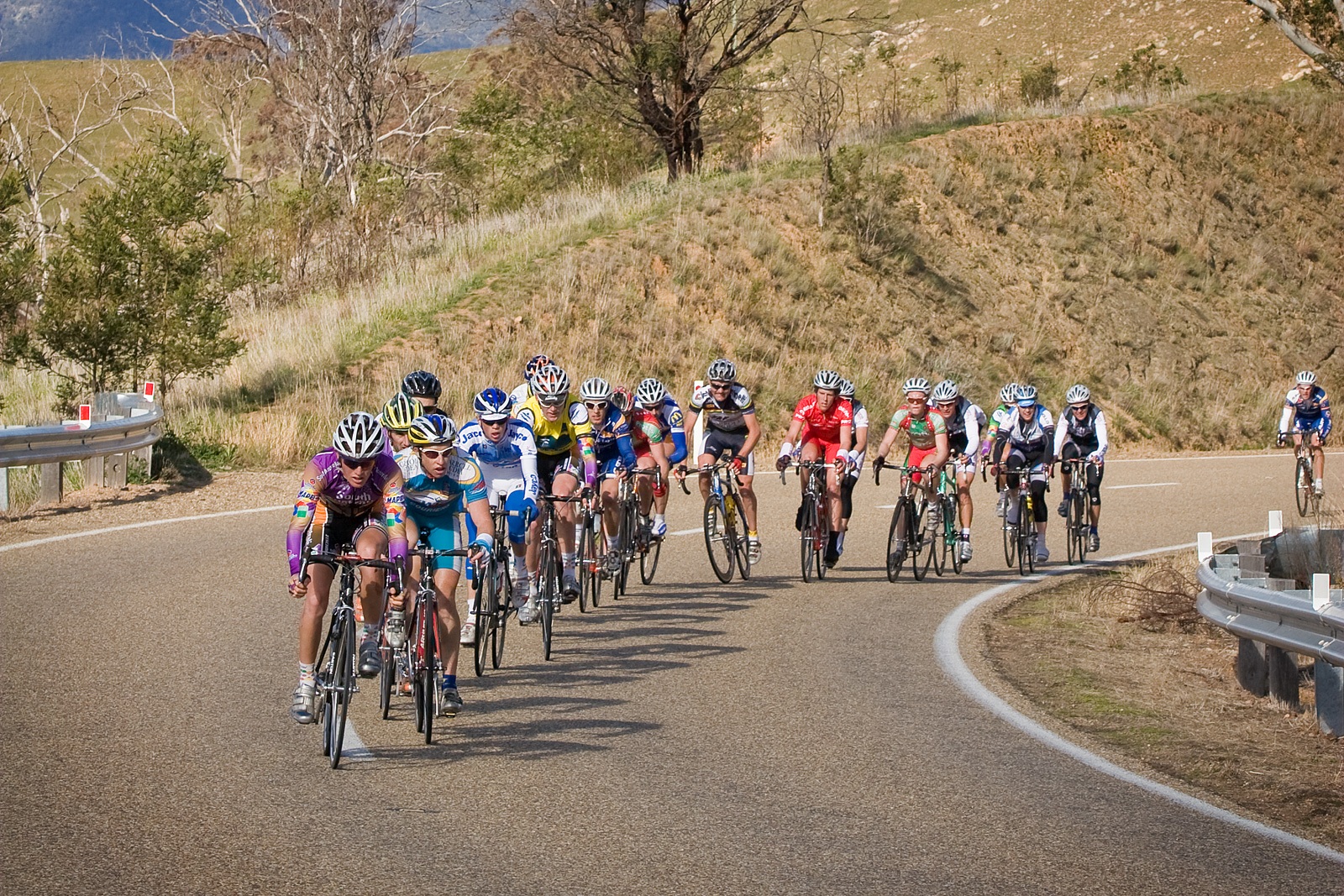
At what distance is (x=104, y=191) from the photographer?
22047 mm

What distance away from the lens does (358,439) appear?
7820mm

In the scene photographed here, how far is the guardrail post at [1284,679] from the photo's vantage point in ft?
31.4

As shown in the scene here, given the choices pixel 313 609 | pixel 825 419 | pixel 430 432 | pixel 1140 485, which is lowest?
pixel 313 609

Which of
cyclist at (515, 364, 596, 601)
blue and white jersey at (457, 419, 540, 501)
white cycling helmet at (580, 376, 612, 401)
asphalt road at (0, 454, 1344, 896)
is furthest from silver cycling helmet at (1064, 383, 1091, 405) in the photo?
blue and white jersey at (457, 419, 540, 501)

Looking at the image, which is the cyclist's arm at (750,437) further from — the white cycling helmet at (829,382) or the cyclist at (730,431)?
the white cycling helmet at (829,382)

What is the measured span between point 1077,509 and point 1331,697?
28.9 feet

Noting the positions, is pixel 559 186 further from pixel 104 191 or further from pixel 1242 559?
pixel 1242 559

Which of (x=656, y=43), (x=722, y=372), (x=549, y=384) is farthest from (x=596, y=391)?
(x=656, y=43)

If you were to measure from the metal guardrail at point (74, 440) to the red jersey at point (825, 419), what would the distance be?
7.92 m

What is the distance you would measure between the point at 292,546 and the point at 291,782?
120 centimetres

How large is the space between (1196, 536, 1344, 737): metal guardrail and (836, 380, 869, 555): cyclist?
15.4 feet

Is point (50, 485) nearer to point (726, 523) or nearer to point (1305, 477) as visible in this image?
point (726, 523)

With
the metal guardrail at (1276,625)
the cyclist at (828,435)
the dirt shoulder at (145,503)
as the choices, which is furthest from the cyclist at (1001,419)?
the dirt shoulder at (145,503)

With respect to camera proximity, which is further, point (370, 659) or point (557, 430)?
point (557, 430)
